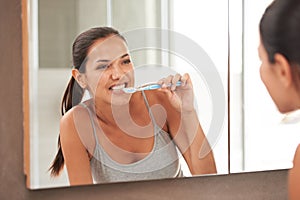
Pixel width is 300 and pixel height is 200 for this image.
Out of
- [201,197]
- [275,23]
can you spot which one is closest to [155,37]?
[201,197]

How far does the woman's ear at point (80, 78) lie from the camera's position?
1.39m

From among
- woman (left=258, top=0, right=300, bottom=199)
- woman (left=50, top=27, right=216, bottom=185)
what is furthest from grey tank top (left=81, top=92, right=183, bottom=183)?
woman (left=258, top=0, right=300, bottom=199)

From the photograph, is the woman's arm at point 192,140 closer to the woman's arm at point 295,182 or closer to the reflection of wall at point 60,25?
the reflection of wall at point 60,25

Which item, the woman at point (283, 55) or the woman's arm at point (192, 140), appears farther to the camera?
the woman's arm at point (192, 140)

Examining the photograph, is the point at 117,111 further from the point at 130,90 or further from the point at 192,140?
the point at 192,140

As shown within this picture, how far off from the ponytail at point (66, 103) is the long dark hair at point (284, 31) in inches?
27.7

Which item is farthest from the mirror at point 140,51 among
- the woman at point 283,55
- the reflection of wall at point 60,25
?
the woman at point 283,55

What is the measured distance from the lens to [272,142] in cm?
166

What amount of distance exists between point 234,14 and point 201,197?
0.56m

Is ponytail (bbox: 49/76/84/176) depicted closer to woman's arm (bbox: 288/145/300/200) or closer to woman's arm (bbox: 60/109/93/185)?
woman's arm (bbox: 60/109/93/185)

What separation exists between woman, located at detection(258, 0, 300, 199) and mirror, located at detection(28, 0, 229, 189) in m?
0.67

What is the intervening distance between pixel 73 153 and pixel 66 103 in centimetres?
14

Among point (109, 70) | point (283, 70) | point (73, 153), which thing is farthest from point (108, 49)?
point (283, 70)

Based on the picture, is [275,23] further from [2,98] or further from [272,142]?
[272,142]
